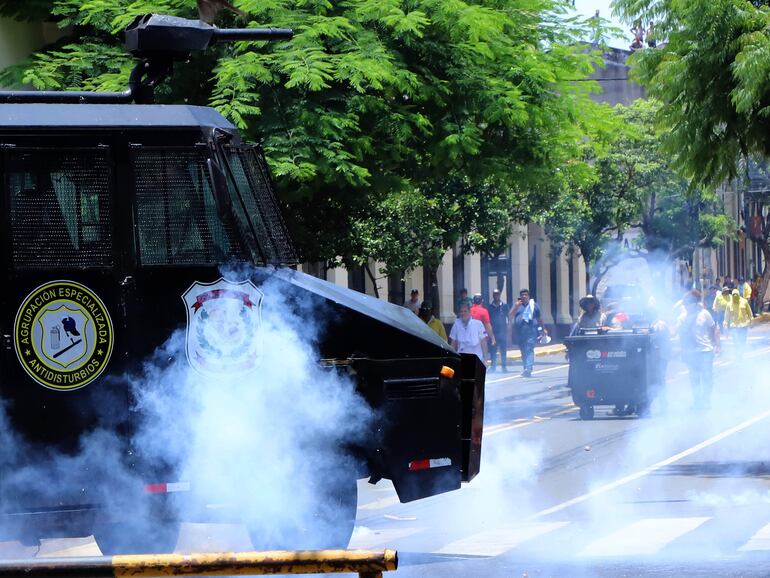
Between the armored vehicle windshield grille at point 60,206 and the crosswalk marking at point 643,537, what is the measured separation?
4.11 meters

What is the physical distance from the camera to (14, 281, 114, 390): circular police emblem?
7914mm

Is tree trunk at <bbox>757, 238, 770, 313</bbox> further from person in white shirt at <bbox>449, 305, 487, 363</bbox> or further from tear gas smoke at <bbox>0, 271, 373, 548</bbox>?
tear gas smoke at <bbox>0, 271, 373, 548</bbox>

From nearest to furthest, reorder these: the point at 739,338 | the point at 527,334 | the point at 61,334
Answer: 1. the point at 61,334
2. the point at 527,334
3. the point at 739,338

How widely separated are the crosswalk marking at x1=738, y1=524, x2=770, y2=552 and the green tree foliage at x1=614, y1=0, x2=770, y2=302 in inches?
184

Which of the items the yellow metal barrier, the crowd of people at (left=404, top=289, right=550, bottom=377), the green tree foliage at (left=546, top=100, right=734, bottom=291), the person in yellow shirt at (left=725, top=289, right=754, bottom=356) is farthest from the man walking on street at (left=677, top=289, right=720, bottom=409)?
the green tree foliage at (left=546, top=100, right=734, bottom=291)

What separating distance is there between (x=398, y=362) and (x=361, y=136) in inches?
369

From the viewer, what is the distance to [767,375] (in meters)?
28.0

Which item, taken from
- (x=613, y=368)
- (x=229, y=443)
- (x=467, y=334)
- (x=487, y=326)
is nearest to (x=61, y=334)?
(x=229, y=443)

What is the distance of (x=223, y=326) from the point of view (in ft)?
26.5

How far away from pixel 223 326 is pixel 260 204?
82 cm

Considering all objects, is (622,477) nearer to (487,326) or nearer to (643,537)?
(643,537)

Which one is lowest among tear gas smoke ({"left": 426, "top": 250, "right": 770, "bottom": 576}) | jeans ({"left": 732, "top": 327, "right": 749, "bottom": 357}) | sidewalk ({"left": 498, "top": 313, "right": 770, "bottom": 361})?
sidewalk ({"left": 498, "top": 313, "right": 770, "bottom": 361})

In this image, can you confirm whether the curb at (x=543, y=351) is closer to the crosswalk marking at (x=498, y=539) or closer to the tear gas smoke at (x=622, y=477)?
the tear gas smoke at (x=622, y=477)

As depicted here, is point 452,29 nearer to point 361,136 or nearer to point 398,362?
point 361,136
